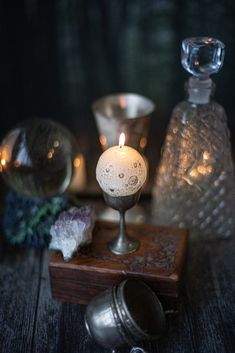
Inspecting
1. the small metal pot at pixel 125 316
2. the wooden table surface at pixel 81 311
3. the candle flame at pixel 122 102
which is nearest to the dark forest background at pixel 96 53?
the candle flame at pixel 122 102

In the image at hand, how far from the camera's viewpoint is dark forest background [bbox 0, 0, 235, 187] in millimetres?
969

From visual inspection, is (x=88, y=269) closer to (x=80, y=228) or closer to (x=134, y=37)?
(x=80, y=228)

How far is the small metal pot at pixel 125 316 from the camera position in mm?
629

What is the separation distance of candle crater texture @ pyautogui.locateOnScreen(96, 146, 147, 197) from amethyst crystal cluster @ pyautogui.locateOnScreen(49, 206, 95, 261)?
8cm

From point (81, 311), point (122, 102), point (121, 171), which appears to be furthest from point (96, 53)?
point (81, 311)

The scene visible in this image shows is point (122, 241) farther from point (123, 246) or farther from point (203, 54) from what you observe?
point (203, 54)

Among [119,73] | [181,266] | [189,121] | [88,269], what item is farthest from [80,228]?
[119,73]

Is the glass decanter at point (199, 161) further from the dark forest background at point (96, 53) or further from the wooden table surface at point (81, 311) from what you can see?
the dark forest background at point (96, 53)

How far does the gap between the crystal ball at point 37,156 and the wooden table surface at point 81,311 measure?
13 cm

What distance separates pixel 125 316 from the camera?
0.63 meters

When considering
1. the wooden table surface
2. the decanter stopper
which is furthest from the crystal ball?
the decanter stopper

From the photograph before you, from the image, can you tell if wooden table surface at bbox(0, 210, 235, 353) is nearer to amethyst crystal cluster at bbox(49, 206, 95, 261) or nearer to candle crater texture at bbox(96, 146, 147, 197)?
amethyst crystal cluster at bbox(49, 206, 95, 261)

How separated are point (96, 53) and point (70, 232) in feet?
1.52

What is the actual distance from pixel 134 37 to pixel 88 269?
0.53 metres
